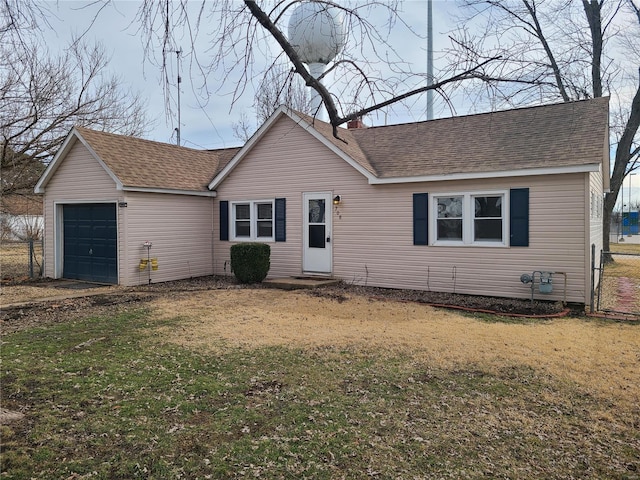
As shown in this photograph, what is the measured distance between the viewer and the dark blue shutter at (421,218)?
11.2 meters

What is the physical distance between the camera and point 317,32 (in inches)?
266

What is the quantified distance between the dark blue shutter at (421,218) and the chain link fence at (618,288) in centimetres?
376

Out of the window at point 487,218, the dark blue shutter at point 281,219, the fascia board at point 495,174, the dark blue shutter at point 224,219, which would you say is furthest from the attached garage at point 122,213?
the window at point 487,218

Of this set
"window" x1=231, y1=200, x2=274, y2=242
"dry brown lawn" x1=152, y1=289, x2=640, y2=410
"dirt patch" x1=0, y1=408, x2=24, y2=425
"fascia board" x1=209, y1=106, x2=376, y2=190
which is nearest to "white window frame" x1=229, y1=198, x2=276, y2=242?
"window" x1=231, y1=200, x2=274, y2=242

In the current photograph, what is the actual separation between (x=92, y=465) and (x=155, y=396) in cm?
127

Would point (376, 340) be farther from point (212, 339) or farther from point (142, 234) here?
point (142, 234)

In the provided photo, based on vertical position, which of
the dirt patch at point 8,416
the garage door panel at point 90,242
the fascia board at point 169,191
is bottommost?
the dirt patch at point 8,416

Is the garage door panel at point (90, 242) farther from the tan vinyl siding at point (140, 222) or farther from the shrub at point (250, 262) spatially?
the shrub at point (250, 262)

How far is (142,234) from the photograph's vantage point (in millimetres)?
12500

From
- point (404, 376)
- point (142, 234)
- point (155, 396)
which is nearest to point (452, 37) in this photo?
point (404, 376)

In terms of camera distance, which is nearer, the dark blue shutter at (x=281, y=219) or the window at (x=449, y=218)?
the window at (x=449, y=218)

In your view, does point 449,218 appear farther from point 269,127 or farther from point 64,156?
point 64,156

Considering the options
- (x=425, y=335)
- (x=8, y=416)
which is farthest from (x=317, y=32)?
(x=8, y=416)

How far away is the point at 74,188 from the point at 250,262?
18.7 feet
